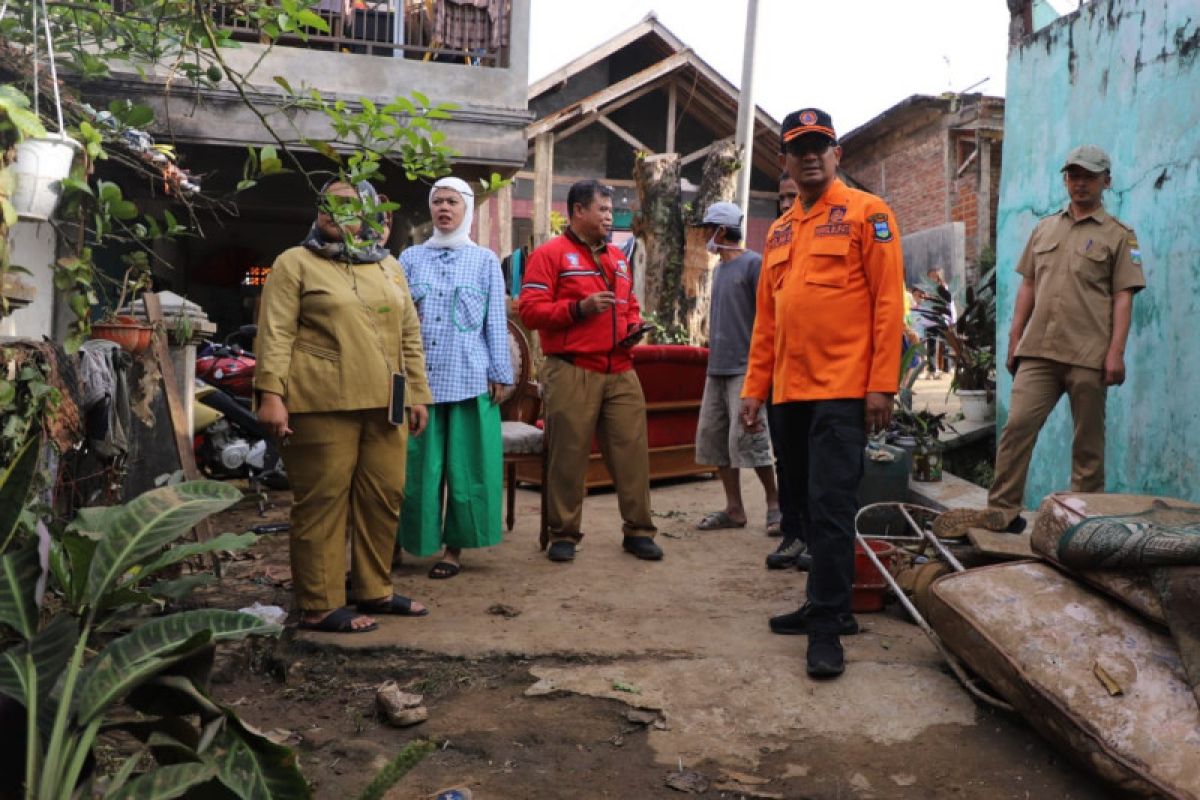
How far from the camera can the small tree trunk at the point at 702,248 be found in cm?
1020

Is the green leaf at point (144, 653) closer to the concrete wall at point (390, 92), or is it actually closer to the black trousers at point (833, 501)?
the black trousers at point (833, 501)

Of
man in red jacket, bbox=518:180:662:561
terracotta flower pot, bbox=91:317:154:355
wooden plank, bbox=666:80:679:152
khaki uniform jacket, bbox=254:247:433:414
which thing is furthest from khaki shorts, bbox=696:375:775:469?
wooden plank, bbox=666:80:679:152

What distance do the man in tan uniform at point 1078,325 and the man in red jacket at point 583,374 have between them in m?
1.80

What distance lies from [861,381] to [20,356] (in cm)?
269

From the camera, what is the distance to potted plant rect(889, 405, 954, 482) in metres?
6.60

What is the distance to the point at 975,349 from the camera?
7.73m

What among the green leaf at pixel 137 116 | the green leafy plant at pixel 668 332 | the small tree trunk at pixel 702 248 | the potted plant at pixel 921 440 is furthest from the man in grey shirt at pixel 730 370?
the small tree trunk at pixel 702 248

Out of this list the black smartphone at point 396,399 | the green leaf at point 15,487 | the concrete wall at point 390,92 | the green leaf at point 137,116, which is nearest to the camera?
the green leaf at point 15,487

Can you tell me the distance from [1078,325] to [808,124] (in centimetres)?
195

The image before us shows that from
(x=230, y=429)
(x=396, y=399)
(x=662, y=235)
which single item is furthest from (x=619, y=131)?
(x=396, y=399)

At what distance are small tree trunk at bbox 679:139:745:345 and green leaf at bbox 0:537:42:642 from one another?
835 cm

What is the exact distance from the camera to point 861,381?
12.2 feet

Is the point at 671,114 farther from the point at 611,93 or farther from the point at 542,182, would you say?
the point at 542,182

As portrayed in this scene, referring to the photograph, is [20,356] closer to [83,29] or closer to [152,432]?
[83,29]
